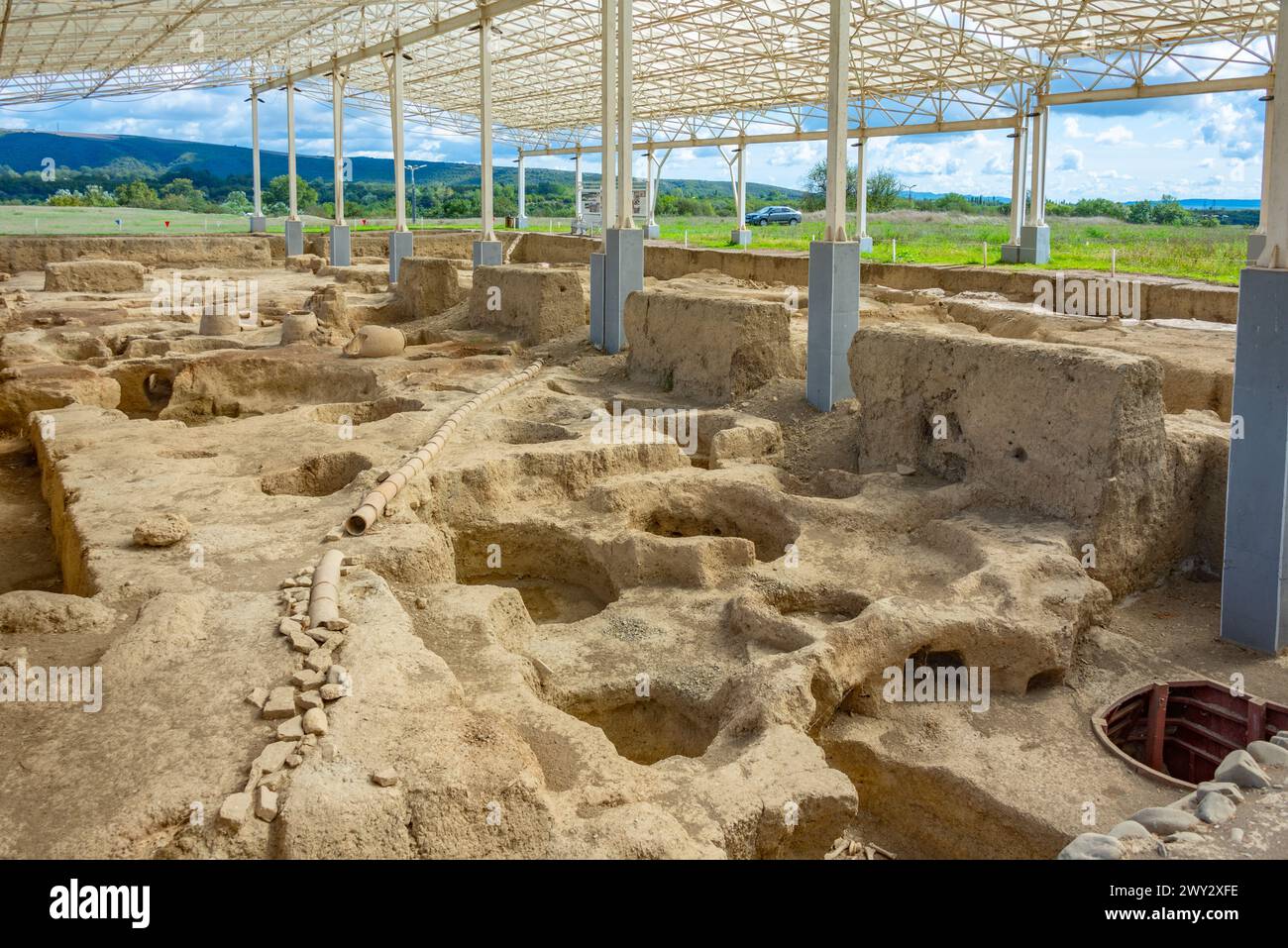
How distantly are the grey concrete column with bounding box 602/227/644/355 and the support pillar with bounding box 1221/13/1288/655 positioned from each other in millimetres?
8954

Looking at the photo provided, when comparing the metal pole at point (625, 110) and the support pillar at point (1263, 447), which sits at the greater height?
the metal pole at point (625, 110)

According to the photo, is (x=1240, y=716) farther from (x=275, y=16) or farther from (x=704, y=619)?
(x=275, y=16)

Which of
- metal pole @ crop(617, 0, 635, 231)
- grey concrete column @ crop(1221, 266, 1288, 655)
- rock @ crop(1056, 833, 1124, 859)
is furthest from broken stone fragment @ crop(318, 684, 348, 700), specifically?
metal pole @ crop(617, 0, 635, 231)

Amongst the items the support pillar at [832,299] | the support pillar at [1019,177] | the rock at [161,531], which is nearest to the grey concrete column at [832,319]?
the support pillar at [832,299]

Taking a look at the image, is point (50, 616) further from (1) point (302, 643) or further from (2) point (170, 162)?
(2) point (170, 162)

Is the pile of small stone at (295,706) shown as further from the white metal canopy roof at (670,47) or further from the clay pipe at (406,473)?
the white metal canopy roof at (670,47)

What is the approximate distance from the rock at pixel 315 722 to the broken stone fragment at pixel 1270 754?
389 centimetres

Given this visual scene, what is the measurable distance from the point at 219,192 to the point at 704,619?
67285 mm

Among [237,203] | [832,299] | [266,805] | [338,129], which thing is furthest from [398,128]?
[237,203]

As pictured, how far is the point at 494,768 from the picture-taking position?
4.22 meters

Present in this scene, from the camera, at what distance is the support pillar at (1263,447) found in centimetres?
629

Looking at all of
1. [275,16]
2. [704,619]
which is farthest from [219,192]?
[704,619]

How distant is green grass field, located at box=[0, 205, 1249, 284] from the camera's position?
Result: 23219 millimetres

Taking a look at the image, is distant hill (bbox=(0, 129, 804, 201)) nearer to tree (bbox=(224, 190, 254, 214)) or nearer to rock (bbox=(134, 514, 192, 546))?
tree (bbox=(224, 190, 254, 214))
